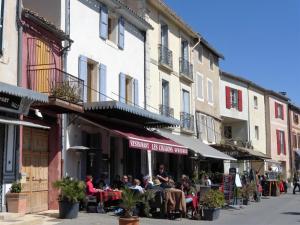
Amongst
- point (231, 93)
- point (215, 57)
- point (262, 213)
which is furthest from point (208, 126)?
point (262, 213)

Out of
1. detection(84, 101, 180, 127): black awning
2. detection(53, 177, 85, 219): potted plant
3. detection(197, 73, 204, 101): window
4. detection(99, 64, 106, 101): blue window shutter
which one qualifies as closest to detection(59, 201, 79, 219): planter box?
detection(53, 177, 85, 219): potted plant

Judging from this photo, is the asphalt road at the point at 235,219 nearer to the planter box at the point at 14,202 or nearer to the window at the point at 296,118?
the planter box at the point at 14,202

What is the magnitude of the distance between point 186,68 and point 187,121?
10.0 ft

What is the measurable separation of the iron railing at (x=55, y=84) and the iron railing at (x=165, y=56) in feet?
32.6

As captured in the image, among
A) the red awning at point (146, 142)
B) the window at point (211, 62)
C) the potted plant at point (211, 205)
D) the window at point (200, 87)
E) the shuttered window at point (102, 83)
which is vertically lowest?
the potted plant at point (211, 205)

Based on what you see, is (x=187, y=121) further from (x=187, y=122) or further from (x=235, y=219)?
(x=235, y=219)

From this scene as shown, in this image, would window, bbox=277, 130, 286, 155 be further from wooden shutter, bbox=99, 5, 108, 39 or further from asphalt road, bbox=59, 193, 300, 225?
wooden shutter, bbox=99, 5, 108, 39

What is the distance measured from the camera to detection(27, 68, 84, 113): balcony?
14.9 metres

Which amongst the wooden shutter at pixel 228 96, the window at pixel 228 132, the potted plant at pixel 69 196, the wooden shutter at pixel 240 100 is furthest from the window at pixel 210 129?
the potted plant at pixel 69 196

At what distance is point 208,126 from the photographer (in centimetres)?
3300

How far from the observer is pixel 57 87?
15.3 metres

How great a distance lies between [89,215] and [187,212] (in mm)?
3410

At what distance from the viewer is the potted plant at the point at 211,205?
1609cm

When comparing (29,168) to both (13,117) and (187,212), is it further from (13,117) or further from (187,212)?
(187,212)
